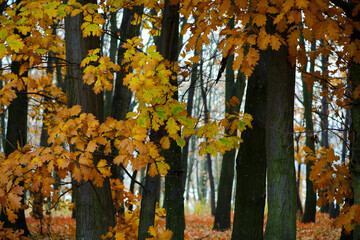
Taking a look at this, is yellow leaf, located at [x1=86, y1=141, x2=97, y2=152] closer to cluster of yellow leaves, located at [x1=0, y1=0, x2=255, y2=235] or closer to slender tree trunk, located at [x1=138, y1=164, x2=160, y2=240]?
cluster of yellow leaves, located at [x1=0, y1=0, x2=255, y2=235]

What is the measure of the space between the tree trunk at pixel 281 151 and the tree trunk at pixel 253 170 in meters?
0.79

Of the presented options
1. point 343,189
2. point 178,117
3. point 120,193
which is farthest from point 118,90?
point 343,189

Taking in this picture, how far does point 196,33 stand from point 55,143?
1.78 metres

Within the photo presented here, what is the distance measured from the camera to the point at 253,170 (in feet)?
17.2

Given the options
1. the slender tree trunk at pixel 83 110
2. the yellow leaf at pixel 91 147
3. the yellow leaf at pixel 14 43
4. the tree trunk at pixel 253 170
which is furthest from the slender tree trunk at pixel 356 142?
the yellow leaf at pixel 14 43

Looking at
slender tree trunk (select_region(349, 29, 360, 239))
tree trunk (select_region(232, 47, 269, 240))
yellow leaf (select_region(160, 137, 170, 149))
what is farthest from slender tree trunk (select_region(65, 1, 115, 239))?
slender tree trunk (select_region(349, 29, 360, 239))

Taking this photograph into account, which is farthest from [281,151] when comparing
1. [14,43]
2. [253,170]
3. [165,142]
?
[14,43]

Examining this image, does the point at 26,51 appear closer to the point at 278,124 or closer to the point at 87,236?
the point at 87,236

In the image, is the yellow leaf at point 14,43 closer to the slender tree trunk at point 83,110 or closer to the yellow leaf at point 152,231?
the slender tree trunk at point 83,110

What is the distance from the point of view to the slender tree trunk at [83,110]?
154 inches

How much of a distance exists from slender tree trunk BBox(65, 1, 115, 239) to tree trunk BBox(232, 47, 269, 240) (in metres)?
2.10

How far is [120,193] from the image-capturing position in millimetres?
5188

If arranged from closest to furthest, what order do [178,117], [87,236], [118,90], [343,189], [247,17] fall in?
[178,117] → [247,17] → [87,236] → [343,189] → [118,90]

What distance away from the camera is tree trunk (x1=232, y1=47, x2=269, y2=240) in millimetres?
5188
